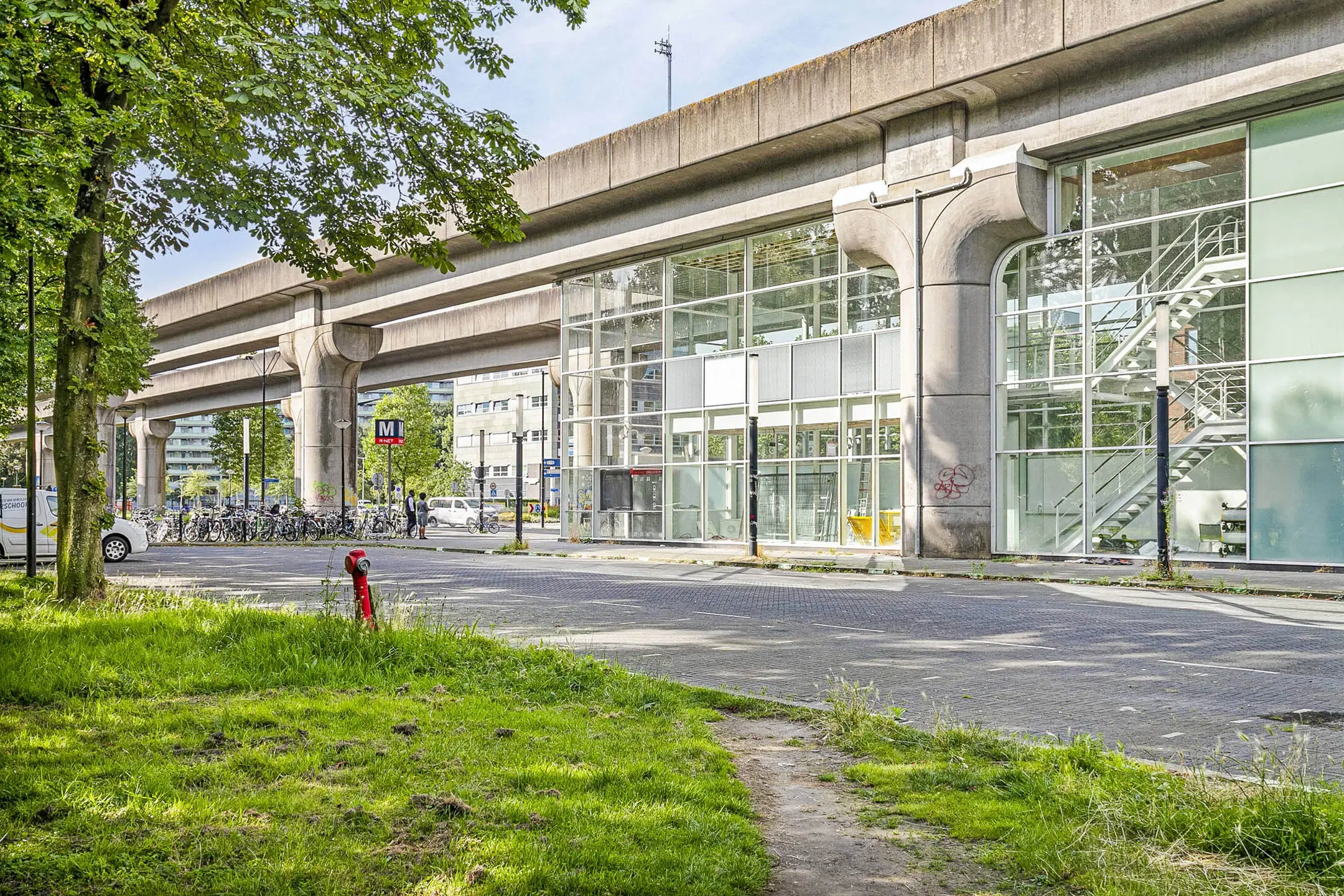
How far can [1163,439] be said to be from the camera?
18188 mm

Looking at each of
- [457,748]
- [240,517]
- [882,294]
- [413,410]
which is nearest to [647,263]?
[882,294]

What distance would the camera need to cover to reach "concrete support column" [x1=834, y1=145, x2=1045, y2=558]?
22.5m

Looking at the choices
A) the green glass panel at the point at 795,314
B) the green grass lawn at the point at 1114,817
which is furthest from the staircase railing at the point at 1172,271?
the green grass lawn at the point at 1114,817

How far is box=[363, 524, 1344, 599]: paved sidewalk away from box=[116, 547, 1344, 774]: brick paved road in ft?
2.78

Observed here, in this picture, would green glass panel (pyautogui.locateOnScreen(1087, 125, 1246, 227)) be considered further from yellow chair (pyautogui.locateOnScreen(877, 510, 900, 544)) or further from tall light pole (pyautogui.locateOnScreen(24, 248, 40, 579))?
tall light pole (pyautogui.locateOnScreen(24, 248, 40, 579))

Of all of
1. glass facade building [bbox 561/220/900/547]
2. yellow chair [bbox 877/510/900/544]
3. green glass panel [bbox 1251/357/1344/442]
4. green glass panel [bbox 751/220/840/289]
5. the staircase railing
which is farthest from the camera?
green glass panel [bbox 751/220/840/289]

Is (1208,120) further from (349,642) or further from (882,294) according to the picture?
(349,642)

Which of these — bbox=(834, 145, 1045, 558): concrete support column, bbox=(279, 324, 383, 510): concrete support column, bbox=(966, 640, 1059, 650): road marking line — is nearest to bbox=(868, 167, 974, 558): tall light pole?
bbox=(834, 145, 1045, 558): concrete support column

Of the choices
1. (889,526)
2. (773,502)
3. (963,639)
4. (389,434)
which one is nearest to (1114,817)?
(963,639)

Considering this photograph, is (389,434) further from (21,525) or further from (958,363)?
(958,363)

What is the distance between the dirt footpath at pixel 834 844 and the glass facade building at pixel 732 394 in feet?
65.9

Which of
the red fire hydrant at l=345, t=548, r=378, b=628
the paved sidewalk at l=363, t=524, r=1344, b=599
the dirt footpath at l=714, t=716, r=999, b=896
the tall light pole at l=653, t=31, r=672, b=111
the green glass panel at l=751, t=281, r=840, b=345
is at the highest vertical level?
the tall light pole at l=653, t=31, r=672, b=111

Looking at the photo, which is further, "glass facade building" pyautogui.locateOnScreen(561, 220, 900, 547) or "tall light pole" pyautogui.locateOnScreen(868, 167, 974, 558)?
"glass facade building" pyautogui.locateOnScreen(561, 220, 900, 547)

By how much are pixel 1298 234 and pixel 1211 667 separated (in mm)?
13025
